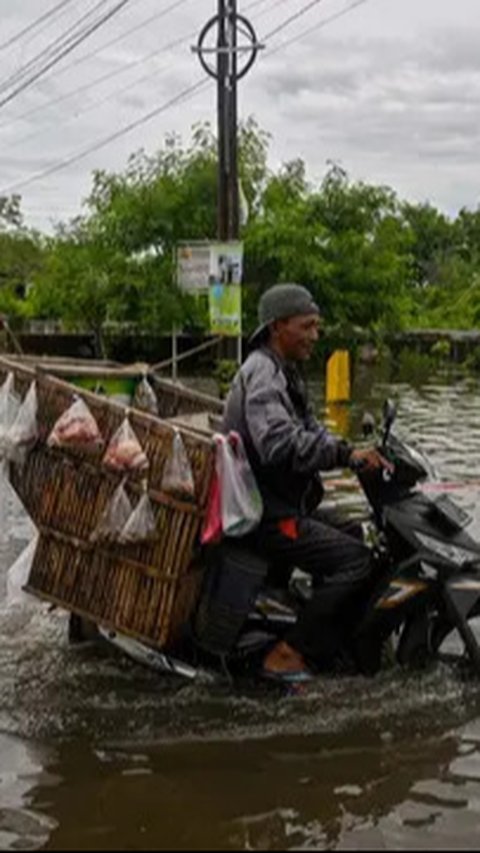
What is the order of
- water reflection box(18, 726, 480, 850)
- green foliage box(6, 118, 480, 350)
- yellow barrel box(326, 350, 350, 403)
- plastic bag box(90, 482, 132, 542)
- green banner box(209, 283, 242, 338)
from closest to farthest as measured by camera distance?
water reflection box(18, 726, 480, 850)
plastic bag box(90, 482, 132, 542)
green banner box(209, 283, 242, 338)
yellow barrel box(326, 350, 350, 403)
green foliage box(6, 118, 480, 350)

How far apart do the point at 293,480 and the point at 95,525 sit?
88 centimetres

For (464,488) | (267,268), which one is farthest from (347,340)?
(464,488)

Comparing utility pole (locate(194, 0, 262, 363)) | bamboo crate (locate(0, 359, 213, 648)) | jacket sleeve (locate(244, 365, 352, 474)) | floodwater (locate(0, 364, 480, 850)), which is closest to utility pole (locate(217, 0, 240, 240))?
utility pole (locate(194, 0, 262, 363))

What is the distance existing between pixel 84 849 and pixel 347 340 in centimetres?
2595

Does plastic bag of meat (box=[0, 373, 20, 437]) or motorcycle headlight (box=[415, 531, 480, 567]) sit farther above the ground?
plastic bag of meat (box=[0, 373, 20, 437])

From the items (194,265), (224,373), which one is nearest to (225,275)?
(194,265)

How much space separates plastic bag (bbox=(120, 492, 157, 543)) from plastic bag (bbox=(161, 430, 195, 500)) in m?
0.12

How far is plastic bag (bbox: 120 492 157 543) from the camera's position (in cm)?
525

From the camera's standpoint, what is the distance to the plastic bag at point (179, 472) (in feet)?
17.2

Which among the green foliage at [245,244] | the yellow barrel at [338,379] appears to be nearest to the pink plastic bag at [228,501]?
the yellow barrel at [338,379]

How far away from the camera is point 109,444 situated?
5.36 meters

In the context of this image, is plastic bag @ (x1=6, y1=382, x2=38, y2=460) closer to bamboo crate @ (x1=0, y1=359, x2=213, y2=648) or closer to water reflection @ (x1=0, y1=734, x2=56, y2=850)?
bamboo crate @ (x1=0, y1=359, x2=213, y2=648)

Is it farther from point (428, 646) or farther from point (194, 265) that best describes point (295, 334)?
point (194, 265)

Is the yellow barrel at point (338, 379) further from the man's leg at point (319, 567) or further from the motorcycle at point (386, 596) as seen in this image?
the man's leg at point (319, 567)
